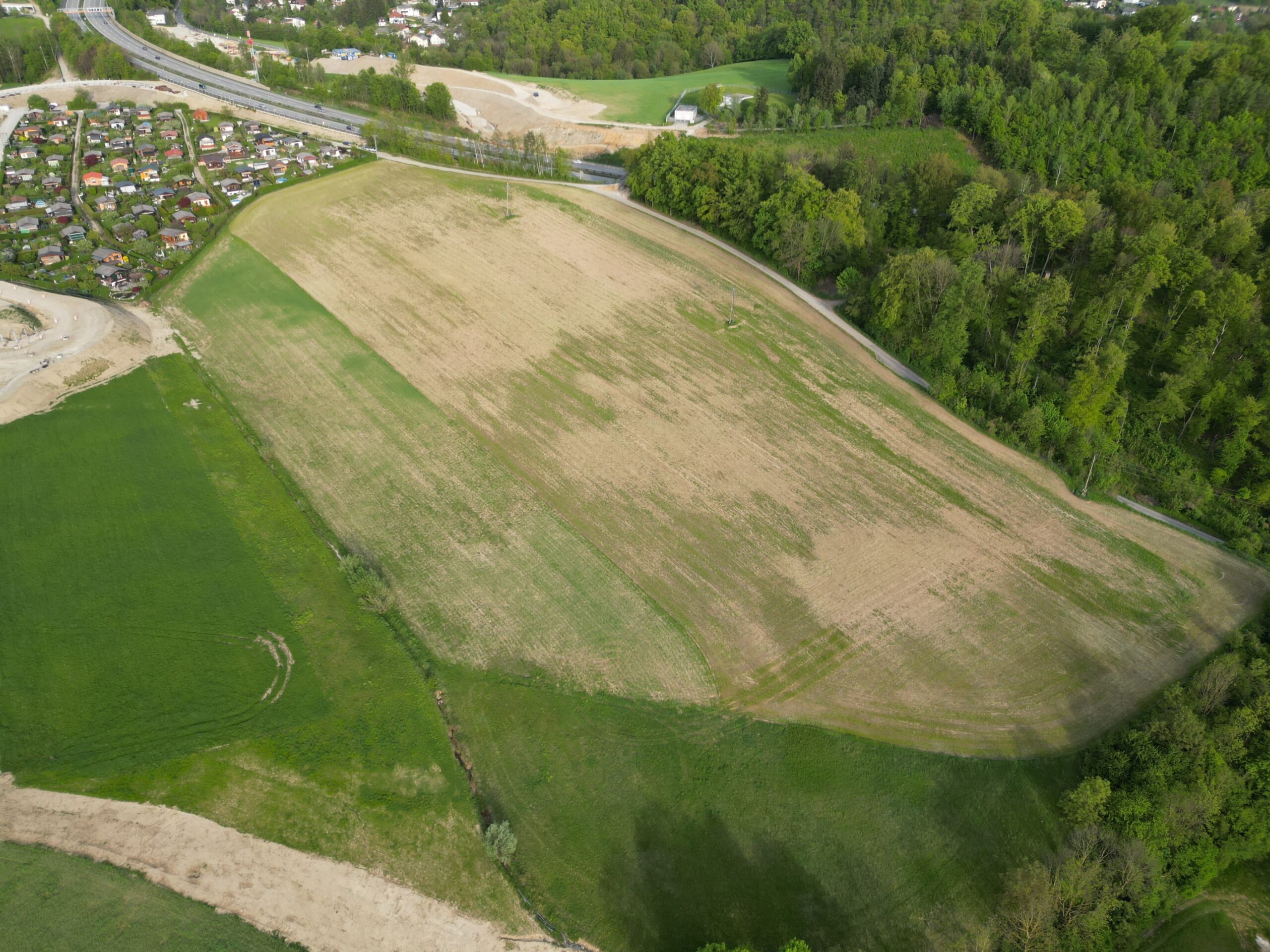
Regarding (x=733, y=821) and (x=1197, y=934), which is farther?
(x=733, y=821)

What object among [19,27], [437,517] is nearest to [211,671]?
[437,517]

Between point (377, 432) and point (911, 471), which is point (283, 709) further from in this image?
point (911, 471)

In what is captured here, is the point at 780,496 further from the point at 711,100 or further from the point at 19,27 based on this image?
the point at 19,27

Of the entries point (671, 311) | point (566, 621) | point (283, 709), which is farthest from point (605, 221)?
point (283, 709)

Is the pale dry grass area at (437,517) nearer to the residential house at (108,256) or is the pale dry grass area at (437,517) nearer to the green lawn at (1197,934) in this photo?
the residential house at (108,256)

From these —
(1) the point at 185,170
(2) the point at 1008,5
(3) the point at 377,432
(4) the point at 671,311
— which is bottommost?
(3) the point at 377,432

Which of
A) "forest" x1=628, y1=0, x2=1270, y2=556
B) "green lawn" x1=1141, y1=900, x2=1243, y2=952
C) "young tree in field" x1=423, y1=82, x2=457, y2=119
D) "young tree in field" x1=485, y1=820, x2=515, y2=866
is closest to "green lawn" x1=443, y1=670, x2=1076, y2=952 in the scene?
"young tree in field" x1=485, y1=820, x2=515, y2=866
